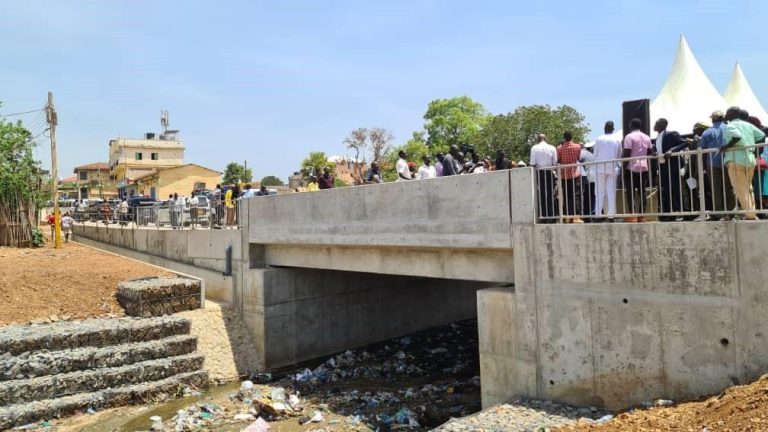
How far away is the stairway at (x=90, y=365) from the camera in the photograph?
36.2 feet

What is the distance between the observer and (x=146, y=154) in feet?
240

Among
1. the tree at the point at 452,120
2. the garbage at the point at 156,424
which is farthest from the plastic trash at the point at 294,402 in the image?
the tree at the point at 452,120

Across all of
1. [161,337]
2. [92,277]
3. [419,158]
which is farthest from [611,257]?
[419,158]

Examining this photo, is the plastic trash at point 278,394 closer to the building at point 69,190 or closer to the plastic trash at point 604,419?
the plastic trash at point 604,419

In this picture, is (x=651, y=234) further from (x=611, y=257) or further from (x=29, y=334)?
(x=29, y=334)

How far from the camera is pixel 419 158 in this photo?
175ft

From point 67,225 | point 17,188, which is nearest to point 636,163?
point 17,188

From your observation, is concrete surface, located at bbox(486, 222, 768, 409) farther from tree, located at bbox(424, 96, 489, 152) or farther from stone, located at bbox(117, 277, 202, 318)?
tree, located at bbox(424, 96, 489, 152)

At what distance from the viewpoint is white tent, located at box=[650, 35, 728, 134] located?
15423mm

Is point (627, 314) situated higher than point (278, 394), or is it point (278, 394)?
point (627, 314)

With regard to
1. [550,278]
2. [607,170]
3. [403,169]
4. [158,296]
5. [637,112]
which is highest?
[637,112]

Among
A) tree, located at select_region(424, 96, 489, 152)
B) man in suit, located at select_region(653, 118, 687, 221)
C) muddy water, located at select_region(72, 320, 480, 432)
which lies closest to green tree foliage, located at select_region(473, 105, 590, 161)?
tree, located at select_region(424, 96, 489, 152)

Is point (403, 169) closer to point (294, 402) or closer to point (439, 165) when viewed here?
point (439, 165)

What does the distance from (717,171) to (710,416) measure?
3.25m
